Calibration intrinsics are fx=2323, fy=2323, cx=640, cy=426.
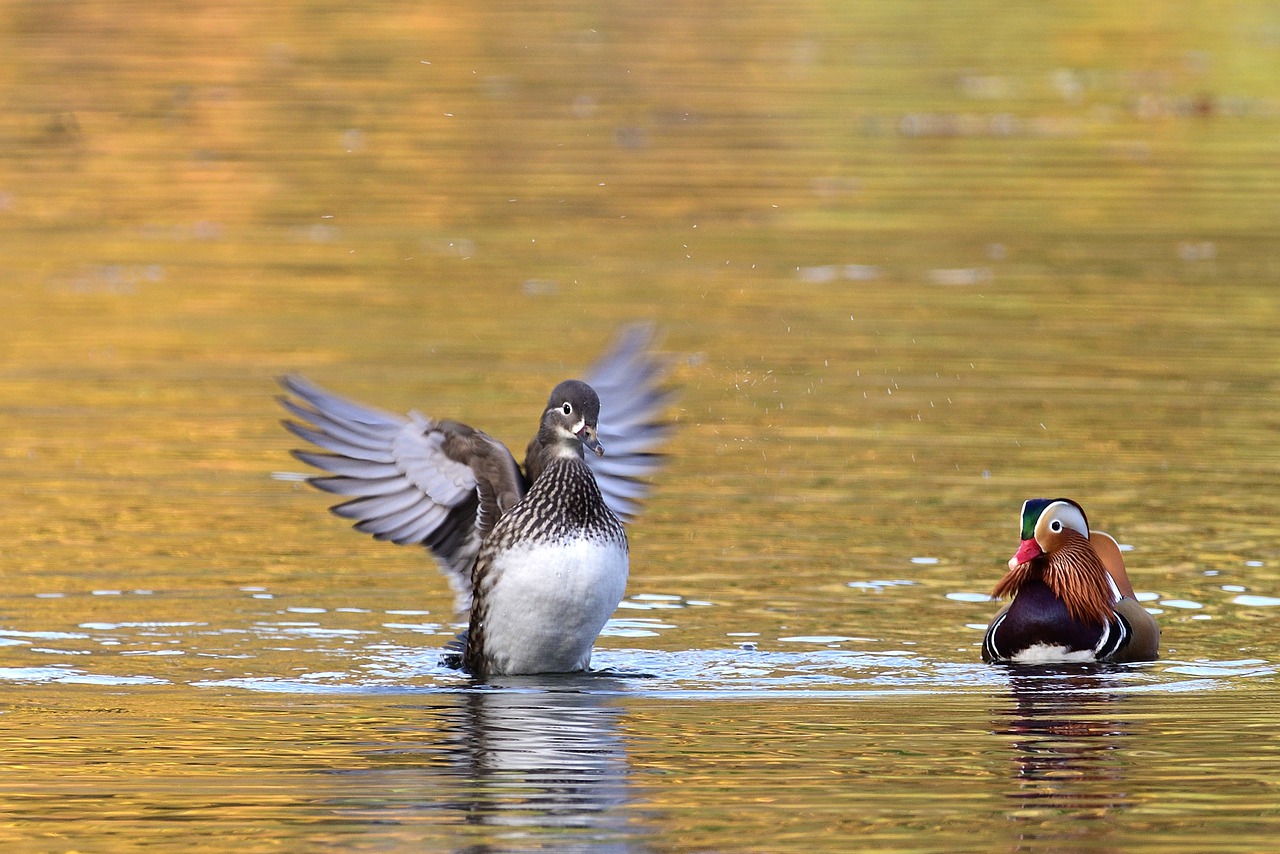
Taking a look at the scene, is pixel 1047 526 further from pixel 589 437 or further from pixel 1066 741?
pixel 589 437

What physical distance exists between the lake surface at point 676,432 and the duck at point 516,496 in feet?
0.72

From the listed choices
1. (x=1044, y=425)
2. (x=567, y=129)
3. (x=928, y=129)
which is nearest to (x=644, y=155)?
(x=567, y=129)

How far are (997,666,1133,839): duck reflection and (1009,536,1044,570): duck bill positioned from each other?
1.47 ft

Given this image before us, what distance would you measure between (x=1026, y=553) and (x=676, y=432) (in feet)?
13.7

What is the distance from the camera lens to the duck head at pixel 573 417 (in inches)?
336

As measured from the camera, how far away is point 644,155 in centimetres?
2317

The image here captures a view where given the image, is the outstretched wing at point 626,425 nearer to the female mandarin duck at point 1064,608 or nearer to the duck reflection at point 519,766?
the duck reflection at point 519,766

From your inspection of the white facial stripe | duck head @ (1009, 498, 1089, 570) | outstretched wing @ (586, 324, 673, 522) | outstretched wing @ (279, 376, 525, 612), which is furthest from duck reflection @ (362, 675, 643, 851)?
the white facial stripe

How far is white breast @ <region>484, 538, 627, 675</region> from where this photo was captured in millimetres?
8383

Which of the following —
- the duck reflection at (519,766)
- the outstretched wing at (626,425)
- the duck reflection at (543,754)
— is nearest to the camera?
the duck reflection at (519,766)

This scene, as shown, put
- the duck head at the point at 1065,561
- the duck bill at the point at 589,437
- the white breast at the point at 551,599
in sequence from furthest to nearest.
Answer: the duck head at the point at 1065,561
the duck bill at the point at 589,437
the white breast at the point at 551,599

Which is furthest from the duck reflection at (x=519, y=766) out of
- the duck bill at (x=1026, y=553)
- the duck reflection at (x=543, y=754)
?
the duck bill at (x=1026, y=553)

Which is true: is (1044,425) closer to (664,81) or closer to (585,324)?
(585,324)

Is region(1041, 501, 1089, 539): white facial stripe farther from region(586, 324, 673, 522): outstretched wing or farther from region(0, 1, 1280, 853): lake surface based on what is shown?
region(586, 324, 673, 522): outstretched wing
